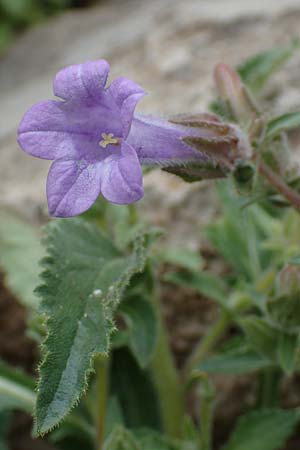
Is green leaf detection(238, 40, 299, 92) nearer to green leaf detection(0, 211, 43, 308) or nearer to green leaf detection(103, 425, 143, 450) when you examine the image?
green leaf detection(0, 211, 43, 308)

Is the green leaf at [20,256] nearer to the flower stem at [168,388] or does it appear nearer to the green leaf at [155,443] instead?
the flower stem at [168,388]

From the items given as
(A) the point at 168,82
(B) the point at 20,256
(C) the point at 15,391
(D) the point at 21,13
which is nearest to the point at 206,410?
(C) the point at 15,391

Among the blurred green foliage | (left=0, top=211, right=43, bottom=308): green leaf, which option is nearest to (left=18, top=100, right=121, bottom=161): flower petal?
(left=0, top=211, right=43, bottom=308): green leaf

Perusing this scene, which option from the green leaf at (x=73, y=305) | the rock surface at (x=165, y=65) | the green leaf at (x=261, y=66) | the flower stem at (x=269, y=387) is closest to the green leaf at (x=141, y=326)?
the green leaf at (x=73, y=305)

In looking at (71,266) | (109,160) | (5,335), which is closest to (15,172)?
(5,335)

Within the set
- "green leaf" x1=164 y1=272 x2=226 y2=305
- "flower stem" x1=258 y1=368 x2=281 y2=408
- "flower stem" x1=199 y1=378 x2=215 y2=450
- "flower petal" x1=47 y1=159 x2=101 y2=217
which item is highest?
"flower petal" x1=47 y1=159 x2=101 y2=217

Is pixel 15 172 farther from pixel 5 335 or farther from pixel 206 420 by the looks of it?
pixel 206 420
